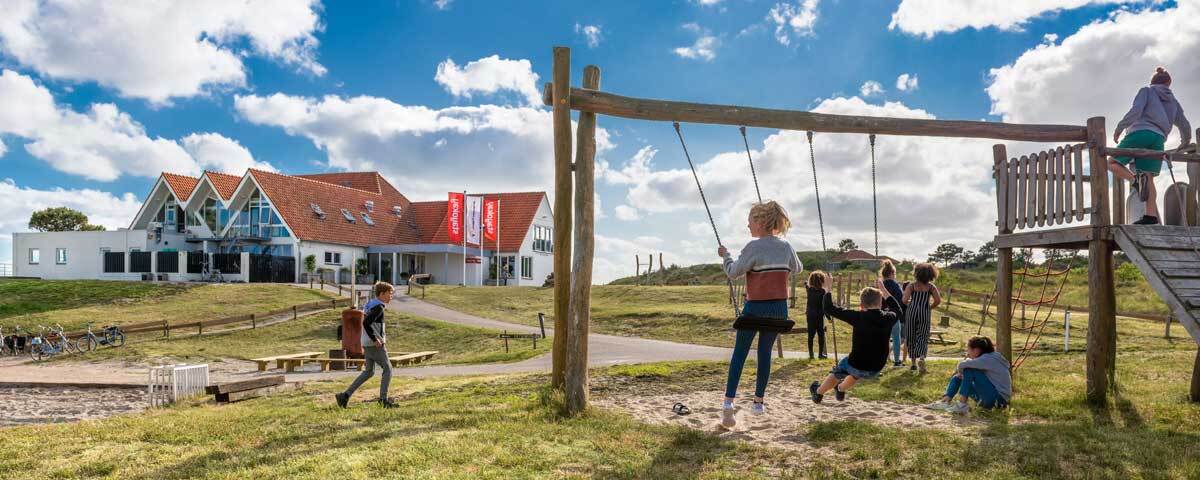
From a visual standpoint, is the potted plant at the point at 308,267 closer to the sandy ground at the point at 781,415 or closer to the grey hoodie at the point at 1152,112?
the sandy ground at the point at 781,415

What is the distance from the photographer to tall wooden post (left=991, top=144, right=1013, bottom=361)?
384 inches

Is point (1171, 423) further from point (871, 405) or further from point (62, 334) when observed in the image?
point (62, 334)

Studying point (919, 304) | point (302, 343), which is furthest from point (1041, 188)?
point (302, 343)

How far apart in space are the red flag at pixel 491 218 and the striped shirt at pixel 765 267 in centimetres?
4219

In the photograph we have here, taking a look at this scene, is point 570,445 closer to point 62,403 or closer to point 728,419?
point 728,419

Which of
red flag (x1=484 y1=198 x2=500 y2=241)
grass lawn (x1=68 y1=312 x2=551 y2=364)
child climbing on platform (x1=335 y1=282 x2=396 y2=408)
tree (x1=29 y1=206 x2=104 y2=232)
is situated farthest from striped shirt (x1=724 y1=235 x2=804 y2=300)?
tree (x1=29 y1=206 x2=104 y2=232)

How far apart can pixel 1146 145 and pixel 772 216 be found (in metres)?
5.50

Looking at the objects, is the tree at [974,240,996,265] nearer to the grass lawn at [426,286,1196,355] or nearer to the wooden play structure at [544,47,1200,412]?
the grass lawn at [426,286,1196,355]

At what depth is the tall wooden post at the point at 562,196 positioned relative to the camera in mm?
8695

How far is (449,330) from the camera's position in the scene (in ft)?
92.0

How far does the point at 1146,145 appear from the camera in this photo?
9.37m

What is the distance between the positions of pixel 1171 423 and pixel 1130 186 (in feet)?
11.1

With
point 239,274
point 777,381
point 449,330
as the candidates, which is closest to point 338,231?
point 239,274

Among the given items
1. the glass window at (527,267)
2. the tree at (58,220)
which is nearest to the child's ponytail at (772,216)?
the glass window at (527,267)
